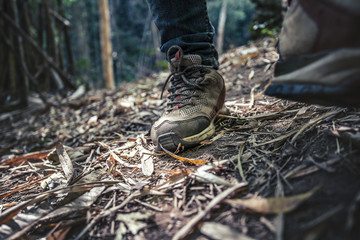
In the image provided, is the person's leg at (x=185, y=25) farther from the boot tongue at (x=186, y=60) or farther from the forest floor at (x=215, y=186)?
the forest floor at (x=215, y=186)

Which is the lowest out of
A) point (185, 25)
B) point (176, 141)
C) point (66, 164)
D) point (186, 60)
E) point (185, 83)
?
point (66, 164)

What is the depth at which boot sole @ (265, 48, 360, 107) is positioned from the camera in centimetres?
50

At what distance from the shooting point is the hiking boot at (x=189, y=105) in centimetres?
93

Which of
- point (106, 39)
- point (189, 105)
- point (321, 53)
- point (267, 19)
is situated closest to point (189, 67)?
point (189, 105)

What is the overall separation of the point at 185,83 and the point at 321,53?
594mm

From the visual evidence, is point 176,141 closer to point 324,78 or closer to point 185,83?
point 185,83

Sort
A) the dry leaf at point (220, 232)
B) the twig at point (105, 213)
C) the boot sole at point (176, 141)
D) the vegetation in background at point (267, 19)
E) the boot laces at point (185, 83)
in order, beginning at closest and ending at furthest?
the dry leaf at point (220, 232), the twig at point (105, 213), the boot sole at point (176, 141), the boot laces at point (185, 83), the vegetation in background at point (267, 19)

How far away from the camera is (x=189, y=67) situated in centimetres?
105

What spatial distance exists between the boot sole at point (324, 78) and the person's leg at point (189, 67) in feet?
1.23

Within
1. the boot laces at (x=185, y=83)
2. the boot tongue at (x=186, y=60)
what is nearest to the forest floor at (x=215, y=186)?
the boot laces at (x=185, y=83)

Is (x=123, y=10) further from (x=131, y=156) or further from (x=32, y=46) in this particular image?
(x=131, y=156)

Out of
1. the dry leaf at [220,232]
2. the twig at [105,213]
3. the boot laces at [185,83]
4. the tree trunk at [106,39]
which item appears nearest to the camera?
the dry leaf at [220,232]

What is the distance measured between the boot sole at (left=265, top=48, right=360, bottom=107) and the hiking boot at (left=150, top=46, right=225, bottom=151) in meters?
0.37

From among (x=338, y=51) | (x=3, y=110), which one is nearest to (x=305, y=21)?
(x=338, y=51)
